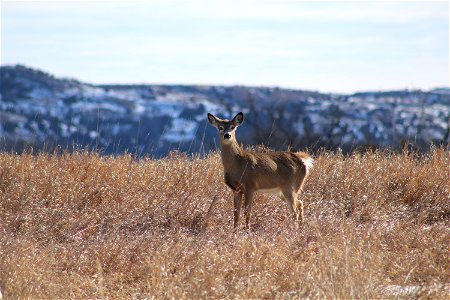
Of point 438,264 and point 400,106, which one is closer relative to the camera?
point 438,264

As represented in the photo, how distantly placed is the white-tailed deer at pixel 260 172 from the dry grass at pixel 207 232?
11.1 inches

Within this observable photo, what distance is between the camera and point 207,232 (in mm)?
9875

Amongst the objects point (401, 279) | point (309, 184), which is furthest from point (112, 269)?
point (309, 184)

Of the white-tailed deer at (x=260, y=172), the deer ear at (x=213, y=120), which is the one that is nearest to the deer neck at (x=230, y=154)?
the white-tailed deer at (x=260, y=172)

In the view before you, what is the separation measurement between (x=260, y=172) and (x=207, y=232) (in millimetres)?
1348

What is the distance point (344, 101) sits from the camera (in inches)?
3898

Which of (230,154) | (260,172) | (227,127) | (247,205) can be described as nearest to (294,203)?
(260,172)

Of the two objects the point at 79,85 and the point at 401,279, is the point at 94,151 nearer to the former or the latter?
the point at 401,279

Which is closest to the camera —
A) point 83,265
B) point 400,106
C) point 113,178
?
point 83,265

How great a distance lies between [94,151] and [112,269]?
441 cm

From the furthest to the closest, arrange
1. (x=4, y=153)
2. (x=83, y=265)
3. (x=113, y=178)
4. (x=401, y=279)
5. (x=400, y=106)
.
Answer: (x=400, y=106)
(x=4, y=153)
(x=113, y=178)
(x=83, y=265)
(x=401, y=279)

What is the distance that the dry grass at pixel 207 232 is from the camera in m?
7.30

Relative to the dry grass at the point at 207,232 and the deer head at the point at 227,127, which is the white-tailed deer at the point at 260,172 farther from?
the dry grass at the point at 207,232

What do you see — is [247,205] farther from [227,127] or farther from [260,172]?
[227,127]
